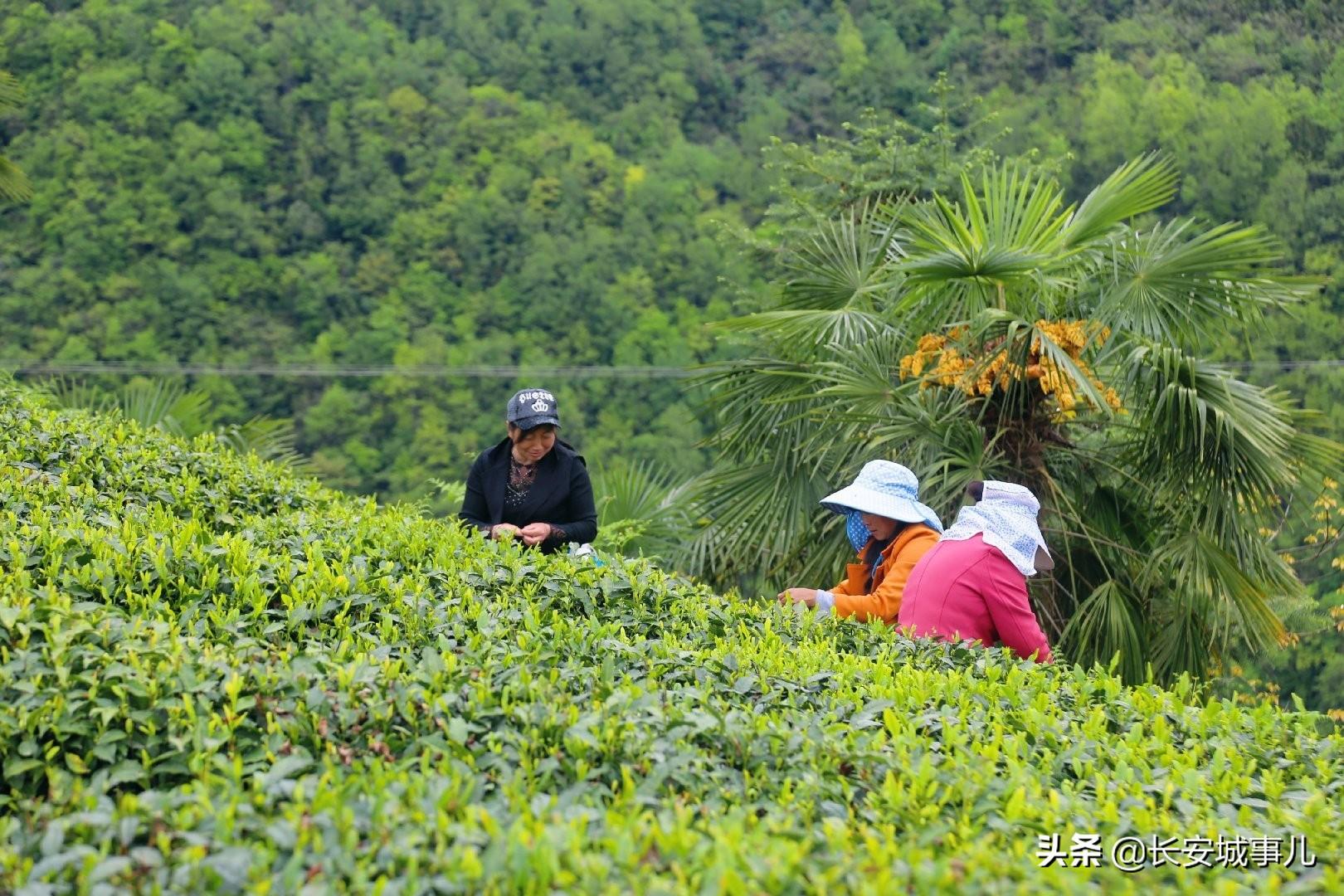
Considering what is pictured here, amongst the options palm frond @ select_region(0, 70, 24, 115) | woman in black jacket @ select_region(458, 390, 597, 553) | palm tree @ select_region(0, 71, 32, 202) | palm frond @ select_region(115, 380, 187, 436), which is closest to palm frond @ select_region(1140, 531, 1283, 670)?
woman in black jacket @ select_region(458, 390, 597, 553)

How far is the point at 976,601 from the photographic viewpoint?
15.0 ft

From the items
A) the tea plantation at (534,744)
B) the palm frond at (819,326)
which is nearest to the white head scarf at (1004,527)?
the tea plantation at (534,744)

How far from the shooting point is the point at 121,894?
7.20 feet

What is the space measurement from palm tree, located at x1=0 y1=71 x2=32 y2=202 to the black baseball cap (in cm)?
536

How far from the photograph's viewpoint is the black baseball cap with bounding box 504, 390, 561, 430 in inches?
215

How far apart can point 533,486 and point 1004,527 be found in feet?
6.46

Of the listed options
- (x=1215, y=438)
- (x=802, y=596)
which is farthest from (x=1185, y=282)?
(x=802, y=596)

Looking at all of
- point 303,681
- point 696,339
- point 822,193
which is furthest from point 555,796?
point 696,339

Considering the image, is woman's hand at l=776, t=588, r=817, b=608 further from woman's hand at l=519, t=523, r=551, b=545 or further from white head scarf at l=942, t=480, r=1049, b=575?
woman's hand at l=519, t=523, r=551, b=545

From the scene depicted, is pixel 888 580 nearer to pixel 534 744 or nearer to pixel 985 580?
pixel 985 580

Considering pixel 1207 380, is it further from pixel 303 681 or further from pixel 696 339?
pixel 696 339

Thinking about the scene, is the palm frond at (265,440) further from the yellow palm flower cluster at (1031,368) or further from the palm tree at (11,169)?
the yellow palm flower cluster at (1031,368)

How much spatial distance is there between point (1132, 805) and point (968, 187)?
4460 millimetres

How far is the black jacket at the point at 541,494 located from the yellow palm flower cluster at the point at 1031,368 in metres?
2.25
